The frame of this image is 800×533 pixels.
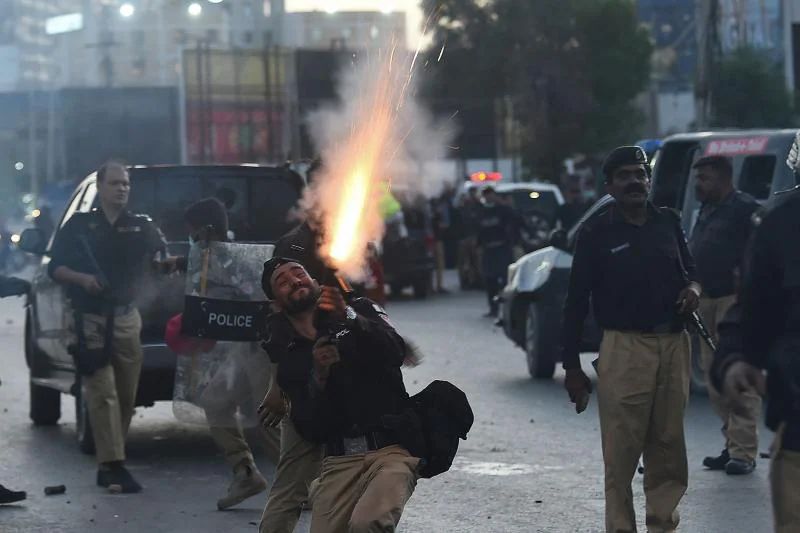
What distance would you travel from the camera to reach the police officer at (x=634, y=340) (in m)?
7.30

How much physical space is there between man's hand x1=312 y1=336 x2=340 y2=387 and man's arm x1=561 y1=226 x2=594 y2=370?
1.87 m

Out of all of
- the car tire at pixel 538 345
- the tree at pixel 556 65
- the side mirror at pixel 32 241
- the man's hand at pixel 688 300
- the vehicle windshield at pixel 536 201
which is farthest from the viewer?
the tree at pixel 556 65

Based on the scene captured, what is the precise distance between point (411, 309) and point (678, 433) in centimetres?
1786

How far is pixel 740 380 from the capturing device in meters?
4.88

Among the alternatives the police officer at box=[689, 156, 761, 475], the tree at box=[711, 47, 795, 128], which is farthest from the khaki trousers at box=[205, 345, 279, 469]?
the tree at box=[711, 47, 795, 128]

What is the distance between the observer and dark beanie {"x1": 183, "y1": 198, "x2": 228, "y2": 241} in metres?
9.21

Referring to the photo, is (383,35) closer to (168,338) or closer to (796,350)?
(168,338)

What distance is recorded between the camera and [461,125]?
52.4m

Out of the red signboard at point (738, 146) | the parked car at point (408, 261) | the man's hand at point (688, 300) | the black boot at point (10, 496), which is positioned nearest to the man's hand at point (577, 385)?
the man's hand at point (688, 300)

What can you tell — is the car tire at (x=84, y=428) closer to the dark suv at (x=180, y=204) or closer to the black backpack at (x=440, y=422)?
the dark suv at (x=180, y=204)

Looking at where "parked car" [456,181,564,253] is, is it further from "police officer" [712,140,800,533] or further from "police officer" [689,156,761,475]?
"police officer" [712,140,800,533]

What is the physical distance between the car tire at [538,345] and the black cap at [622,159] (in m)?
7.13

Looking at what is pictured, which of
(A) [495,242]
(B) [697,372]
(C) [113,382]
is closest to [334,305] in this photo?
(C) [113,382]

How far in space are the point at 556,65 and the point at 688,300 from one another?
43989 millimetres
